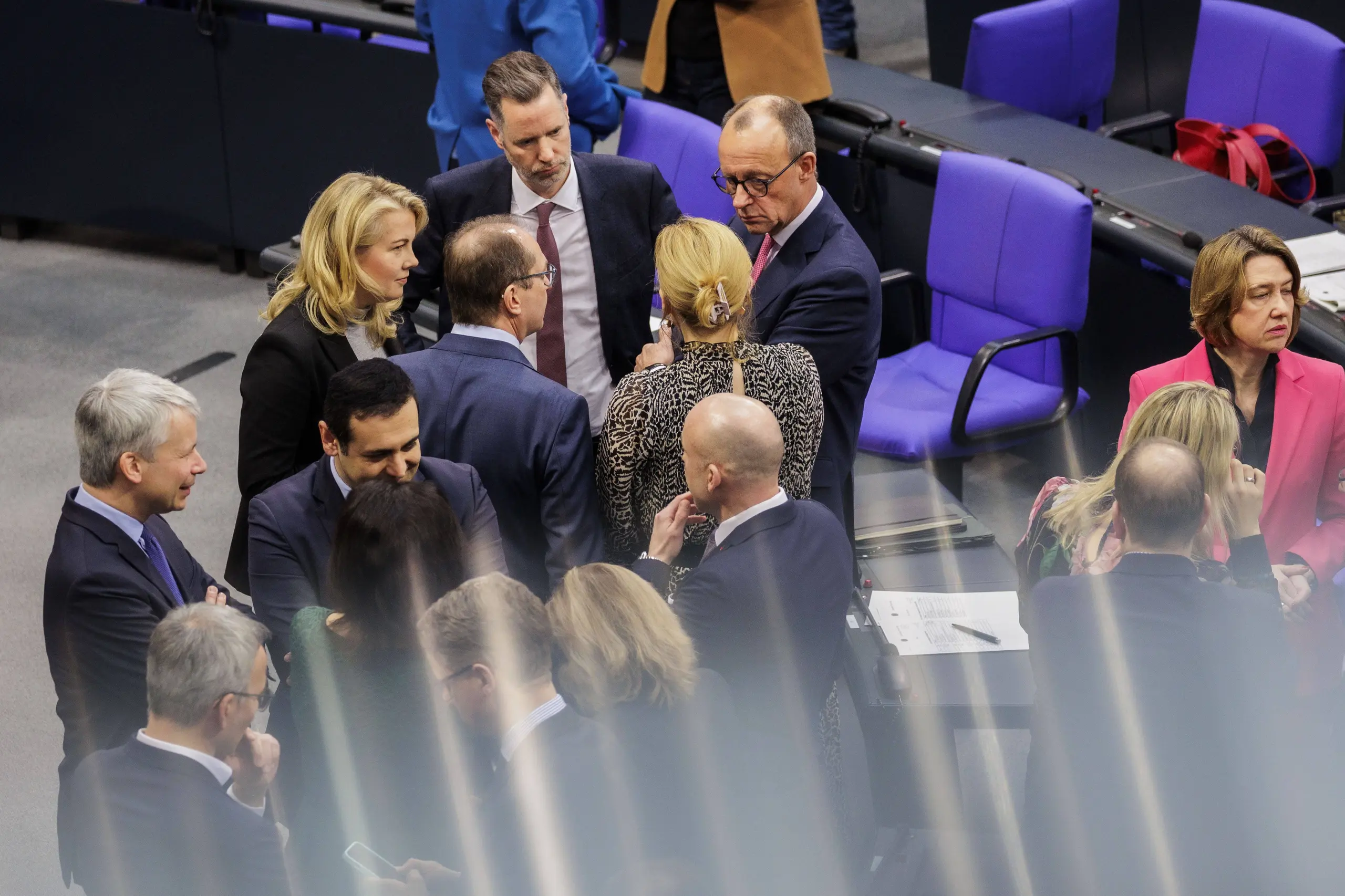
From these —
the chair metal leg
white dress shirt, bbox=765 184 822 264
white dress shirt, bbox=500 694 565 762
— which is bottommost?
the chair metal leg

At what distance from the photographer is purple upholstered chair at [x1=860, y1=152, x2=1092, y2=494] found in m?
4.16

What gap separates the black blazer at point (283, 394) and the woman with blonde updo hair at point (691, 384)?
606 mm

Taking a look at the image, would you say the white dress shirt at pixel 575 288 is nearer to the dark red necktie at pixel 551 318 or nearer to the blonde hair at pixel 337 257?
the dark red necktie at pixel 551 318

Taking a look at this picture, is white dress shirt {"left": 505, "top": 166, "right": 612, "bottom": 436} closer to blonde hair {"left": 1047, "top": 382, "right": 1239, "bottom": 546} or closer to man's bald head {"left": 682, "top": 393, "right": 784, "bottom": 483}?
man's bald head {"left": 682, "top": 393, "right": 784, "bottom": 483}

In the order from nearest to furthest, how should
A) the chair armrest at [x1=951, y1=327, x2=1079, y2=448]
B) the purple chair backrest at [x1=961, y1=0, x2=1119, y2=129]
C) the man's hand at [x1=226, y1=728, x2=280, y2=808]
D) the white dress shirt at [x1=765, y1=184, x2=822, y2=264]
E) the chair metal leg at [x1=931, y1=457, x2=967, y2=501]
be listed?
1. the man's hand at [x1=226, y1=728, x2=280, y2=808]
2. the white dress shirt at [x1=765, y1=184, x2=822, y2=264]
3. the chair armrest at [x1=951, y1=327, x2=1079, y2=448]
4. the chair metal leg at [x1=931, y1=457, x2=967, y2=501]
5. the purple chair backrest at [x1=961, y1=0, x2=1119, y2=129]

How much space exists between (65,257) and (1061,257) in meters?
4.70

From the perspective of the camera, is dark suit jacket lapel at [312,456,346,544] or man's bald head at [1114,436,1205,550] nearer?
man's bald head at [1114,436,1205,550]

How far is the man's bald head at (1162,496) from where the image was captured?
239 centimetres

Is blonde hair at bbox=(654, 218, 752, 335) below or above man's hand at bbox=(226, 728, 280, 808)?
above

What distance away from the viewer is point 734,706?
2256 millimetres

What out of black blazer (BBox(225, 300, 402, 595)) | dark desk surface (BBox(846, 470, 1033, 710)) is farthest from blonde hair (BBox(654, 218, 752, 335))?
dark desk surface (BBox(846, 470, 1033, 710))

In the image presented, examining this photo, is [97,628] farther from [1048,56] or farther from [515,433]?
[1048,56]

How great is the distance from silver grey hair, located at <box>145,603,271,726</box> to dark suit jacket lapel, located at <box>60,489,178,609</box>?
36 cm

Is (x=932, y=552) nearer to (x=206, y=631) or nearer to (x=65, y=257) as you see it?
(x=206, y=631)
